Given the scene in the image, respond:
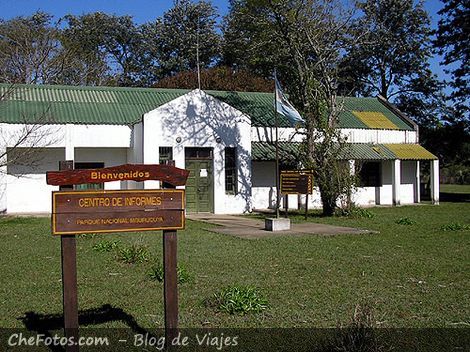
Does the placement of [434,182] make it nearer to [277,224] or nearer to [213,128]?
[213,128]

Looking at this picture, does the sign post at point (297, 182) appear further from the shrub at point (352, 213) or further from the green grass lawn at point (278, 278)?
the green grass lawn at point (278, 278)

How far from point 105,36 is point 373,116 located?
29.3m

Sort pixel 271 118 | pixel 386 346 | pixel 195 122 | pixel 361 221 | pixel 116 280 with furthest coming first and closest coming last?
pixel 271 118 → pixel 195 122 → pixel 361 221 → pixel 116 280 → pixel 386 346

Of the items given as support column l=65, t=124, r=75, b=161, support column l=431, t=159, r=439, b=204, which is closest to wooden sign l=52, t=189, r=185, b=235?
support column l=65, t=124, r=75, b=161

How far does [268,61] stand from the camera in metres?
43.4

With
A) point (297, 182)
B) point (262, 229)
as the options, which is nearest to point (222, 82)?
point (297, 182)

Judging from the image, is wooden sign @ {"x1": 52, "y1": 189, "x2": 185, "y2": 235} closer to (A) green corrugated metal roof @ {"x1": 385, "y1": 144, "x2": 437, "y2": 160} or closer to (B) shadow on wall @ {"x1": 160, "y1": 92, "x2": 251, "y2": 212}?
(B) shadow on wall @ {"x1": 160, "y1": 92, "x2": 251, "y2": 212}

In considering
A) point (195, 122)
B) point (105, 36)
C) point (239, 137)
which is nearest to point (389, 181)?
point (239, 137)

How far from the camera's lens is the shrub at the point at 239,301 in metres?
7.12

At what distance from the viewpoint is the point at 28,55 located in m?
29.0

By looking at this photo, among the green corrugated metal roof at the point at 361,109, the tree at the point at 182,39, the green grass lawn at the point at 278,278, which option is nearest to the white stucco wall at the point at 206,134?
the green corrugated metal roof at the point at 361,109

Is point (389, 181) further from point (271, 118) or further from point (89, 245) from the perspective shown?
point (89, 245)

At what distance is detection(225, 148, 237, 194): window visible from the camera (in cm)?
2478

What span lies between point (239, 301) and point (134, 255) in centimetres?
411
